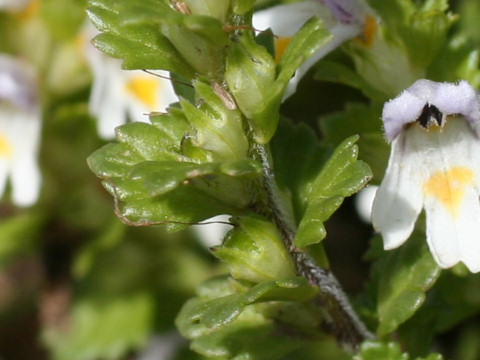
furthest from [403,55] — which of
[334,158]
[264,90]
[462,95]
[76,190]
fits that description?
[76,190]

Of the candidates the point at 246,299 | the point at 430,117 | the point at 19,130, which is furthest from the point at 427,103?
the point at 19,130

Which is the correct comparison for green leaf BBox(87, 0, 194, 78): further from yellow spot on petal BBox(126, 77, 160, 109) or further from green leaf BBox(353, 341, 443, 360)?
yellow spot on petal BBox(126, 77, 160, 109)

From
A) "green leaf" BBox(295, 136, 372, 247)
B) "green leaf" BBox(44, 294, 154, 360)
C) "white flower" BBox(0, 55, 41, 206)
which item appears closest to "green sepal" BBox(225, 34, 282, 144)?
"green leaf" BBox(295, 136, 372, 247)

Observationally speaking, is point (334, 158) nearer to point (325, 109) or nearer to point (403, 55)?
point (403, 55)

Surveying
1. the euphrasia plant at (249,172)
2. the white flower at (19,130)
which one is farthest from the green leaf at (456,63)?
the white flower at (19,130)

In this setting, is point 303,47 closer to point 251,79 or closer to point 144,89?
point 251,79

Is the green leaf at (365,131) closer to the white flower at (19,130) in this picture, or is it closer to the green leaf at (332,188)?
the green leaf at (332,188)
